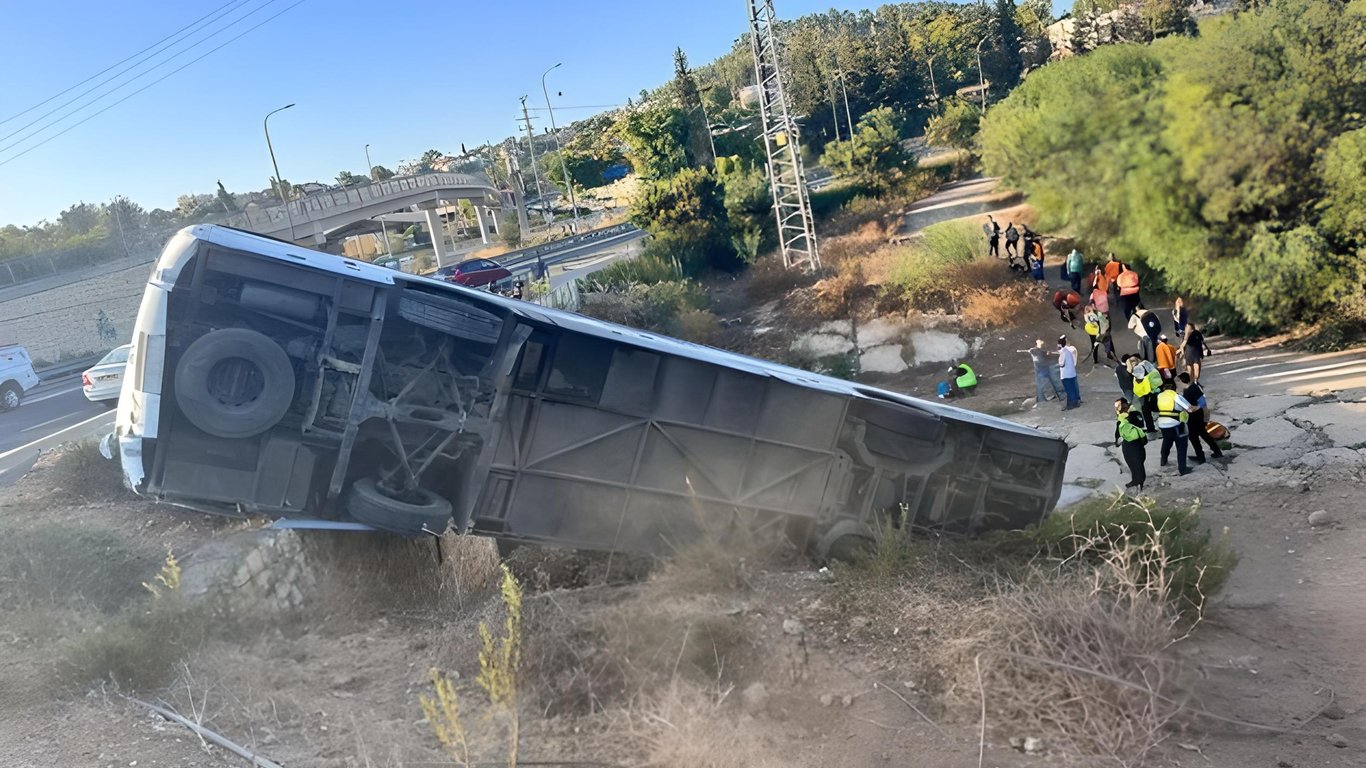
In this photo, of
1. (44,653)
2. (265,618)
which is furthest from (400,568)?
(44,653)

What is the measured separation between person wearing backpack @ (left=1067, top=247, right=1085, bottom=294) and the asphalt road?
52.3 feet

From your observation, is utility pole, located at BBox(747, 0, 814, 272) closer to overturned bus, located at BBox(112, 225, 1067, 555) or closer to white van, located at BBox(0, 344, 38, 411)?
overturned bus, located at BBox(112, 225, 1067, 555)

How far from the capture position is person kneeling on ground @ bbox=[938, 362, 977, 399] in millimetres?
14078

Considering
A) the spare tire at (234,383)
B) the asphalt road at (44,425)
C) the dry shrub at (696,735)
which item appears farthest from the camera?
the asphalt road at (44,425)

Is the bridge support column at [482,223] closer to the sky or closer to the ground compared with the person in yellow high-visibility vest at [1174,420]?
closer to the sky

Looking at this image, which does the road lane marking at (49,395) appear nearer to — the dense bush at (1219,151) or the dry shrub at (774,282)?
the dry shrub at (774,282)

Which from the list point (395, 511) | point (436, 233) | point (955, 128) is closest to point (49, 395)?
point (395, 511)

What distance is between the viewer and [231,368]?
545cm

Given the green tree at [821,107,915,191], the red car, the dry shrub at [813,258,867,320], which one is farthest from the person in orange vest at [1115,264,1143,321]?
the red car

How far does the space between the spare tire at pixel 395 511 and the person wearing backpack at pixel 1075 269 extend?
11.6m

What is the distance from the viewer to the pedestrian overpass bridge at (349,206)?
99.9 feet

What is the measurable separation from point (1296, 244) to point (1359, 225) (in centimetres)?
94

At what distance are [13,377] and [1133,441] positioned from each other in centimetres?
2488

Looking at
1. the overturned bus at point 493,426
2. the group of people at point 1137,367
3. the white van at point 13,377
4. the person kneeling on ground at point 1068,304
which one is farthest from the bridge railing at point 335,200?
the group of people at point 1137,367
